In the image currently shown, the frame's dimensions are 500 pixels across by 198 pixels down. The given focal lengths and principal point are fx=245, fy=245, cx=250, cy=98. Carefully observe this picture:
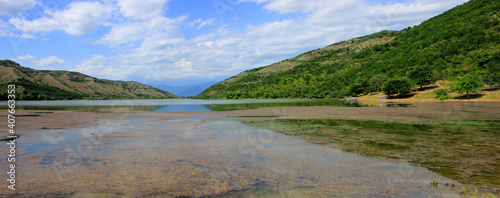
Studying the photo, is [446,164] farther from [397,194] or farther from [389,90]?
[389,90]

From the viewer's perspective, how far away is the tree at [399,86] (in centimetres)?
8494

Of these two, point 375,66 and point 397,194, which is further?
point 375,66

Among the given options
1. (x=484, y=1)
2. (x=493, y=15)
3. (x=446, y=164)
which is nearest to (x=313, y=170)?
(x=446, y=164)

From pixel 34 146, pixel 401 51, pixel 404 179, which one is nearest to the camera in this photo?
pixel 404 179

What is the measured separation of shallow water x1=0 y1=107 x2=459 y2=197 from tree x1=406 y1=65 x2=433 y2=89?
3676 inches

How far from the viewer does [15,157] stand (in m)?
11.9

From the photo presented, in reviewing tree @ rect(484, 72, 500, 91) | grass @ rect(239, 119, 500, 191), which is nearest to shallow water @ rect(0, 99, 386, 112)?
tree @ rect(484, 72, 500, 91)

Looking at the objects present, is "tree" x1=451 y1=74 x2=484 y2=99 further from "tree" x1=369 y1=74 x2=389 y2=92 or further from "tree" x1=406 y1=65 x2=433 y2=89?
"tree" x1=369 y1=74 x2=389 y2=92

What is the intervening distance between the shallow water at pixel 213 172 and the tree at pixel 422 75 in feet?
306

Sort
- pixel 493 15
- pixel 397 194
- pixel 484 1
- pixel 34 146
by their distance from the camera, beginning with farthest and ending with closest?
pixel 484 1 < pixel 493 15 < pixel 34 146 < pixel 397 194

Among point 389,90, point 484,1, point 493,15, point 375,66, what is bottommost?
point 389,90

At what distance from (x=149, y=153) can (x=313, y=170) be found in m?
8.30

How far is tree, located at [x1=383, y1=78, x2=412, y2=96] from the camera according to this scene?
84.9 meters

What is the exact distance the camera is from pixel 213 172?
936 centimetres
